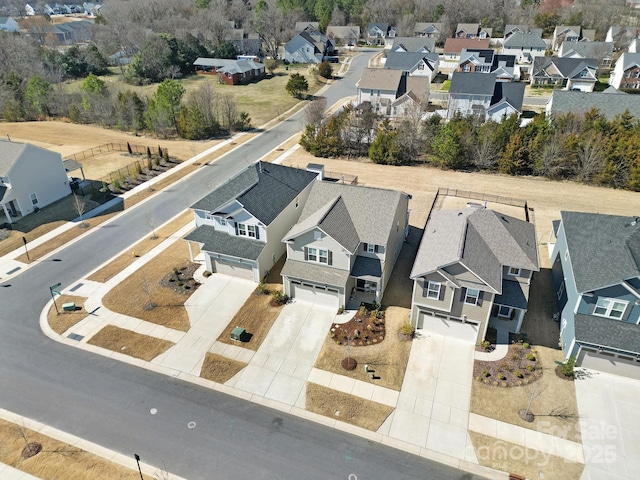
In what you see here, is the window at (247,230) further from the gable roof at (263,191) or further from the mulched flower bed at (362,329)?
the mulched flower bed at (362,329)

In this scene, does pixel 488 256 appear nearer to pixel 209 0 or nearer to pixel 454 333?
pixel 454 333

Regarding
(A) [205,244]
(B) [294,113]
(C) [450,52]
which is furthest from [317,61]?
(A) [205,244]

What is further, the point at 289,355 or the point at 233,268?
the point at 233,268

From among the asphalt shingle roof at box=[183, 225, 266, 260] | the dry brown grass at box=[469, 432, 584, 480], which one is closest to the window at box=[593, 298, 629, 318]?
the dry brown grass at box=[469, 432, 584, 480]

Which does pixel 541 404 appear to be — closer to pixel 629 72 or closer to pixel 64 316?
pixel 64 316

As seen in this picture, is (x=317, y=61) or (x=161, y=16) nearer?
(x=317, y=61)

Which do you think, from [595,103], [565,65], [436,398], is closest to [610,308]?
[436,398]
